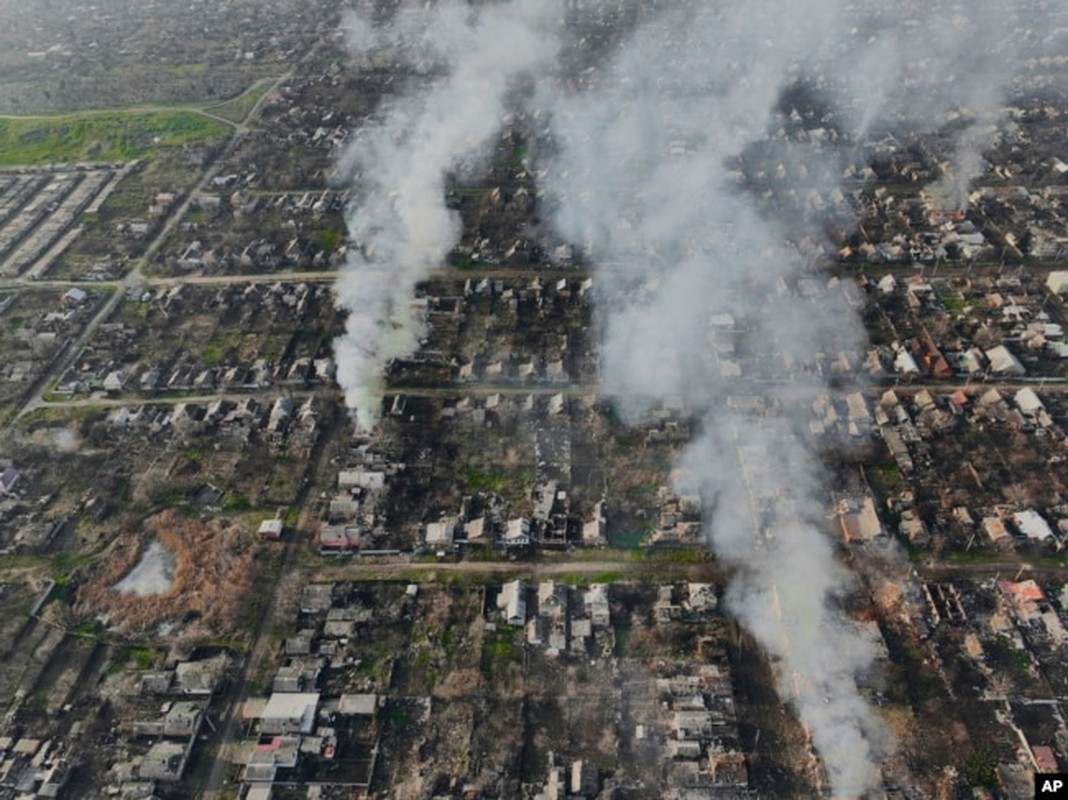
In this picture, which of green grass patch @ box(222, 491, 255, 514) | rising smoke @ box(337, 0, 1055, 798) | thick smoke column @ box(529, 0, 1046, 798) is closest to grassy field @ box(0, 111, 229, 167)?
rising smoke @ box(337, 0, 1055, 798)

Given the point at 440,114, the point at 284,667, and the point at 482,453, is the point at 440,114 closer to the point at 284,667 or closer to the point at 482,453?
the point at 482,453

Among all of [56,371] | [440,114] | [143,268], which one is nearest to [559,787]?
[56,371]

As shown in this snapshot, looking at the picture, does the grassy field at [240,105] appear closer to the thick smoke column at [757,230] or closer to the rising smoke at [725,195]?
the rising smoke at [725,195]

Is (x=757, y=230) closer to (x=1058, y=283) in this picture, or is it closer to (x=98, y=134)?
(x=1058, y=283)

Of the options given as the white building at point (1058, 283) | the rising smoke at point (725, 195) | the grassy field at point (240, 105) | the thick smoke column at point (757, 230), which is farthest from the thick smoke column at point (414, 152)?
the white building at point (1058, 283)

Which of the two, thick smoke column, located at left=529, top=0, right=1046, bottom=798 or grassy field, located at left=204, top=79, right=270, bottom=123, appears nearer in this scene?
thick smoke column, located at left=529, top=0, right=1046, bottom=798

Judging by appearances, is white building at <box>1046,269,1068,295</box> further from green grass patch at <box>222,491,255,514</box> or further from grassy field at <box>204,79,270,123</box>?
grassy field at <box>204,79,270,123</box>
